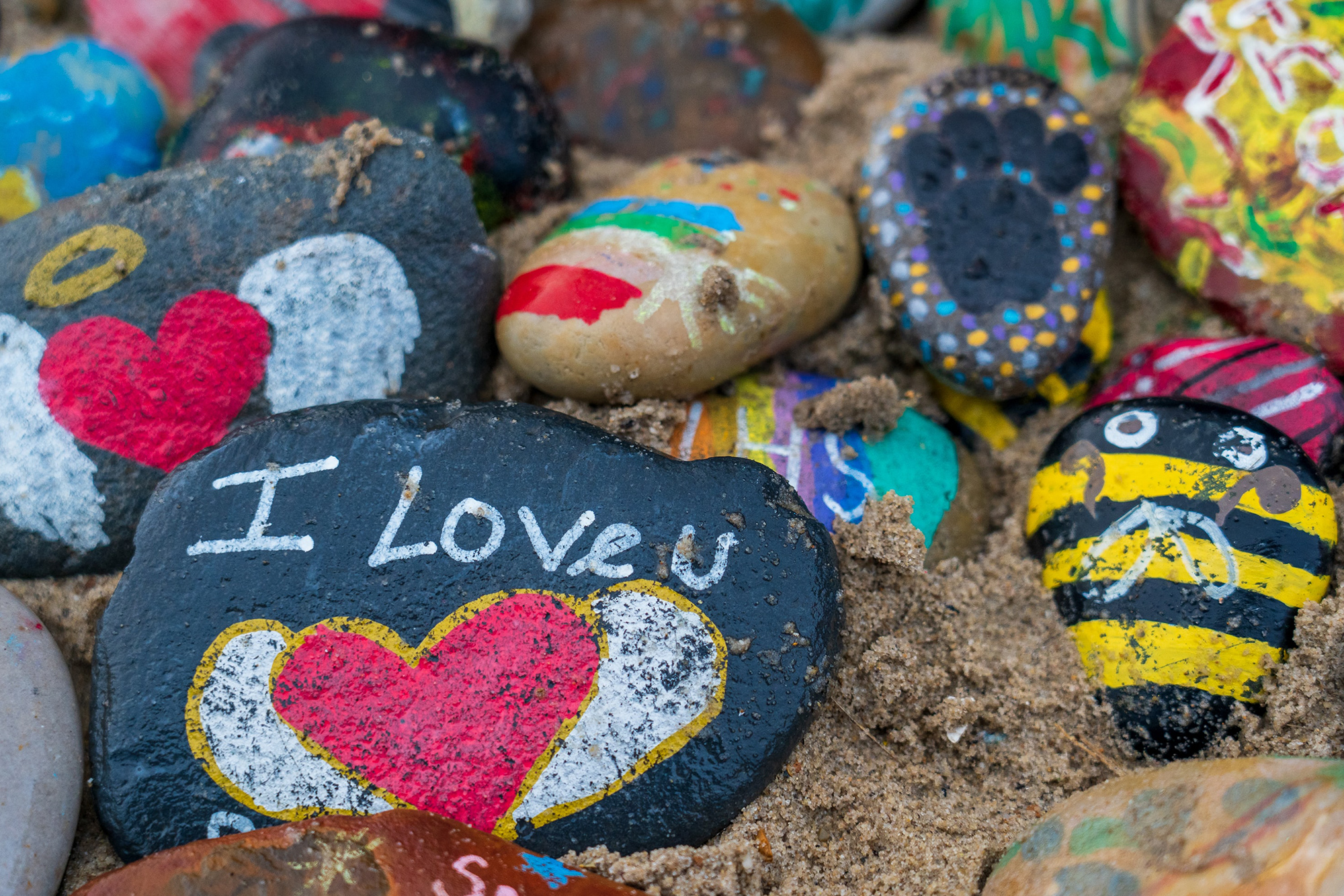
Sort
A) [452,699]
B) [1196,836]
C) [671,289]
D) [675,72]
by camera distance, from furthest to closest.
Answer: [675,72] < [671,289] < [452,699] < [1196,836]

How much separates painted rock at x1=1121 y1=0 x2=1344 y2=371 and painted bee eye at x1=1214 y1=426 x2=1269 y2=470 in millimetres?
445

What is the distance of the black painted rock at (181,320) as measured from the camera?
1.75 metres

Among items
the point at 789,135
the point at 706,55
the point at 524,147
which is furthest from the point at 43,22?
the point at 789,135

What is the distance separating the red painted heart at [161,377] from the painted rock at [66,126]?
76 cm

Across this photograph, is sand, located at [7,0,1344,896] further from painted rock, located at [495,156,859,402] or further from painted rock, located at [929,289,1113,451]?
Answer: painted rock, located at [929,289,1113,451]

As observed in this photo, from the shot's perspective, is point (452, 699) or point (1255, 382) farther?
point (1255, 382)

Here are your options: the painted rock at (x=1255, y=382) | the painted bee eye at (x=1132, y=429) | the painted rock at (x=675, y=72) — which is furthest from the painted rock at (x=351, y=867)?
the painted rock at (x=675, y=72)

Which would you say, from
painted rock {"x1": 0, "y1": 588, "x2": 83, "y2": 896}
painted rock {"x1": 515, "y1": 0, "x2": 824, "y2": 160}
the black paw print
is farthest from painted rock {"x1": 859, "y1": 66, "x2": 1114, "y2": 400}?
painted rock {"x1": 0, "y1": 588, "x2": 83, "y2": 896}

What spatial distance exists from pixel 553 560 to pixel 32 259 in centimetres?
126

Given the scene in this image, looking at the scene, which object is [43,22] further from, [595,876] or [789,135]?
[595,876]

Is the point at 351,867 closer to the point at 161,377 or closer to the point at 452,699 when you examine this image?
the point at 452,699

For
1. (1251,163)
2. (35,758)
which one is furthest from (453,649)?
(1251,163)

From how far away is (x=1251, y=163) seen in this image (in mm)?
2104

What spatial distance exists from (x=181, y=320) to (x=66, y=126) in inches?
37.0
